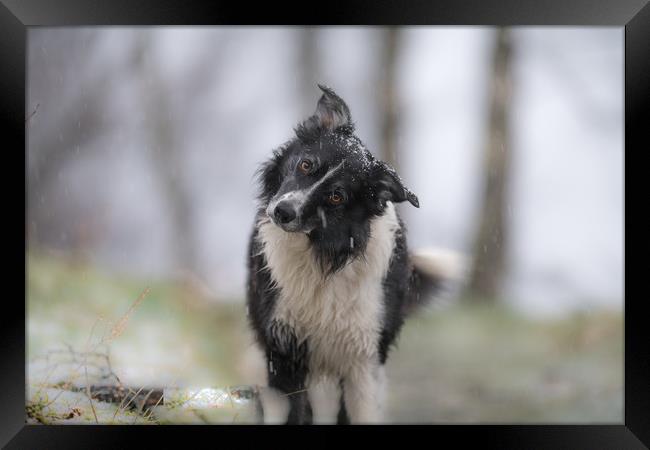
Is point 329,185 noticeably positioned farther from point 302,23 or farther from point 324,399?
point 324,399

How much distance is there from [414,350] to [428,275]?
3.92 feet

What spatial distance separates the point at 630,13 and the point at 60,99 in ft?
13.0

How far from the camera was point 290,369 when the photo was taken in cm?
320

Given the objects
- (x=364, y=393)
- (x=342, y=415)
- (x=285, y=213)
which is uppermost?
(x=285, y=213)

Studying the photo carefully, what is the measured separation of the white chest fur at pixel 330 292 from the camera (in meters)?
3.10

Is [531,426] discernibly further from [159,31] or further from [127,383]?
[159,31]

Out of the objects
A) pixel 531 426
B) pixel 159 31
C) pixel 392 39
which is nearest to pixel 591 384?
pixel 531 426

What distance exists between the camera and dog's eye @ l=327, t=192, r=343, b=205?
2.85m

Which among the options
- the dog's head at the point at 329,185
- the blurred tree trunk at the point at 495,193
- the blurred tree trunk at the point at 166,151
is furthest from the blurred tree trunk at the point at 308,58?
the dog's head at the point at 329,185

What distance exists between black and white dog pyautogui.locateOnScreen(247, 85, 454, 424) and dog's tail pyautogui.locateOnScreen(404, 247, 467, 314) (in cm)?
13

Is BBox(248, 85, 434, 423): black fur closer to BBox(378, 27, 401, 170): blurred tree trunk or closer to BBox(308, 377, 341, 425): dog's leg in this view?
BBox(308, 377, 341, 425): dog's leg

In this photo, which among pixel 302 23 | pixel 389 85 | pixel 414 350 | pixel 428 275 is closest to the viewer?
pixel 302 23

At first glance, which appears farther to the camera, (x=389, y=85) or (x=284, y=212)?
(x=389, y=85)

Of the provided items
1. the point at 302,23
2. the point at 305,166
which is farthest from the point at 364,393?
the point at 302,23
